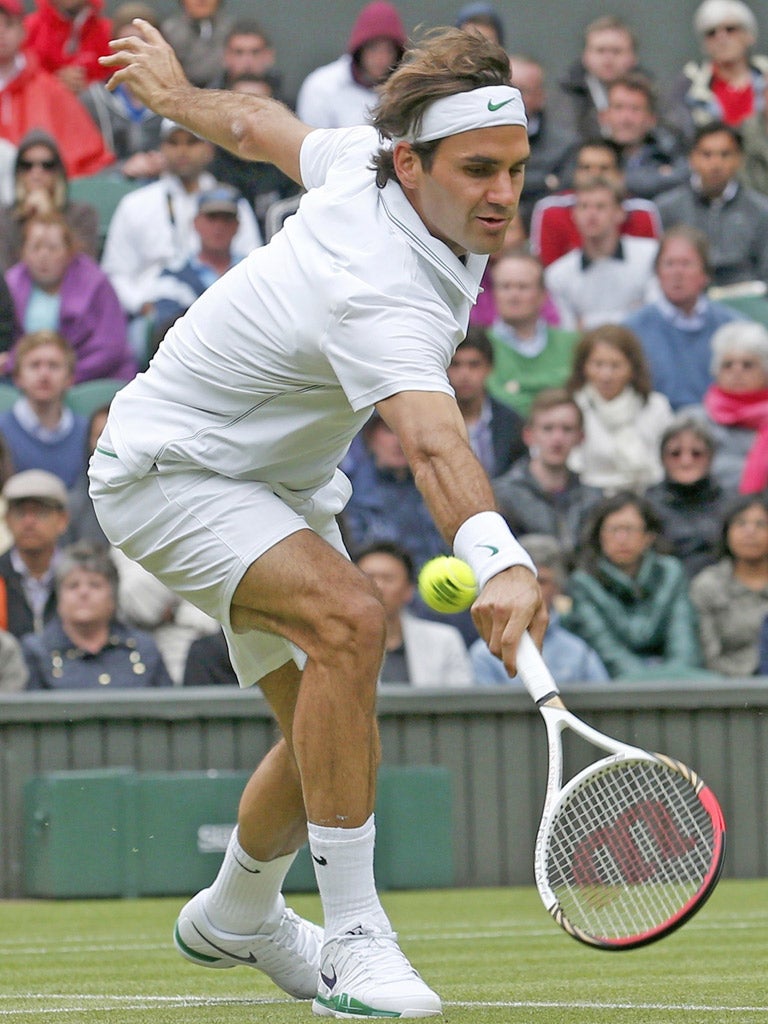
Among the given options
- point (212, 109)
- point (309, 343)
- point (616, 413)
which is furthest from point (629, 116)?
point (309, 343)

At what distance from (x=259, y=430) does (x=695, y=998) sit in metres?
1.69

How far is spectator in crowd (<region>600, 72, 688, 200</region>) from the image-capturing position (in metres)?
13.3

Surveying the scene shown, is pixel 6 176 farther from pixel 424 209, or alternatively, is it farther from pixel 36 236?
pixel 424 209

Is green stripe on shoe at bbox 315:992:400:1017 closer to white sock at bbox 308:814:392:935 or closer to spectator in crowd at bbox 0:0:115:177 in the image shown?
white sock at bbox 308:814:392:935

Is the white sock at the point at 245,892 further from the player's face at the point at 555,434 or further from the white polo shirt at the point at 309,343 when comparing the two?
the player's face at the point at 555,434

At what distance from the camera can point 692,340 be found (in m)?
12.0

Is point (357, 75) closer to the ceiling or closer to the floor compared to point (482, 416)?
closer to the ceiling

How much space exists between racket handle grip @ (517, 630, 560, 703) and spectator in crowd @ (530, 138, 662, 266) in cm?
911

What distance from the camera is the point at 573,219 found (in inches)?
500

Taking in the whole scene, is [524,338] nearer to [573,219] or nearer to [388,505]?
[573,219]

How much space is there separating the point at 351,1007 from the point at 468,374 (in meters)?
7.21

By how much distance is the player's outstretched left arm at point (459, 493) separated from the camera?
12.7ft

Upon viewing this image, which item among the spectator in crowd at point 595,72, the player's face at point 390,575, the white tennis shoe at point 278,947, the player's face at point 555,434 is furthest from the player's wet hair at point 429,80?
the spectator in crowd at point 595,72

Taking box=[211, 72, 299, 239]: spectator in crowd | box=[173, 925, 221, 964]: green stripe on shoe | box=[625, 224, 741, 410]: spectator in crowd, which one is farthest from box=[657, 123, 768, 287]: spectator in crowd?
box=[173, 925, 221, 964]: green stripe on shoe
